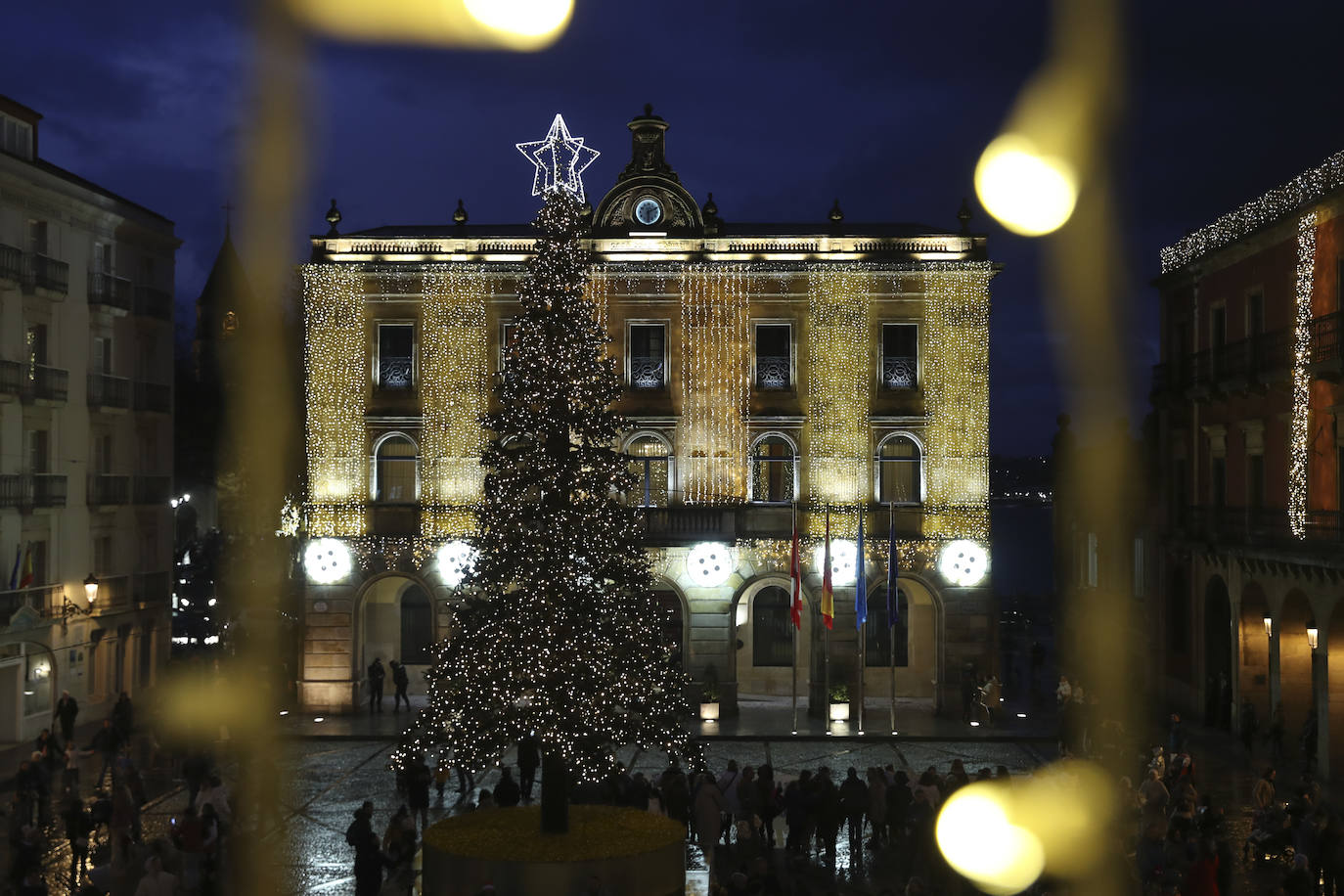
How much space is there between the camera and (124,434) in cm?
3972

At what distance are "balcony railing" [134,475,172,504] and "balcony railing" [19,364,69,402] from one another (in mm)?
4433

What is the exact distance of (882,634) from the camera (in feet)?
130

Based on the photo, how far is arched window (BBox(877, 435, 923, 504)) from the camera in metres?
38.3

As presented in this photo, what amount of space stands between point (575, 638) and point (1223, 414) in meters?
22.7

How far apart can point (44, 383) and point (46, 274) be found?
9.24ft

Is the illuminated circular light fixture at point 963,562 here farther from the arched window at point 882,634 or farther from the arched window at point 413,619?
the arched window at point 413,619

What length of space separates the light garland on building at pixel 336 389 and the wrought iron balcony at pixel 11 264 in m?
7.37

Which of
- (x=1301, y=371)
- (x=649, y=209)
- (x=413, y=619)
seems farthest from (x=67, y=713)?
(x=1301, y=371)

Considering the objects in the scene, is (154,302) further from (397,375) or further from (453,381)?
(453,381)

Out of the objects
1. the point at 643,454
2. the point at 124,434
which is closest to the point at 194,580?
the point at 124,434

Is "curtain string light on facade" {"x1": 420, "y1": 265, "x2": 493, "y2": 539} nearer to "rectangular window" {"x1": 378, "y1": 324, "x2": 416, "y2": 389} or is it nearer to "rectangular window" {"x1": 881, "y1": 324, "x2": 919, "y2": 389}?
"rectangular window" {"x1": 378, "y1": 324, "x2": 416, "y2": 389}

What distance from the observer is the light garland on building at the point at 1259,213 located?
29406 millimetres

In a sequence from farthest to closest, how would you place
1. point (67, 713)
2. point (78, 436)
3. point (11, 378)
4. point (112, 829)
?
1. point (78, 436)
2. point (11, 378)
3. point (67, 713)
4. point (112, 829)

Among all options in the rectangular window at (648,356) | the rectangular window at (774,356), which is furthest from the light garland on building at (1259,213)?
the rectangular window at (648,356)
